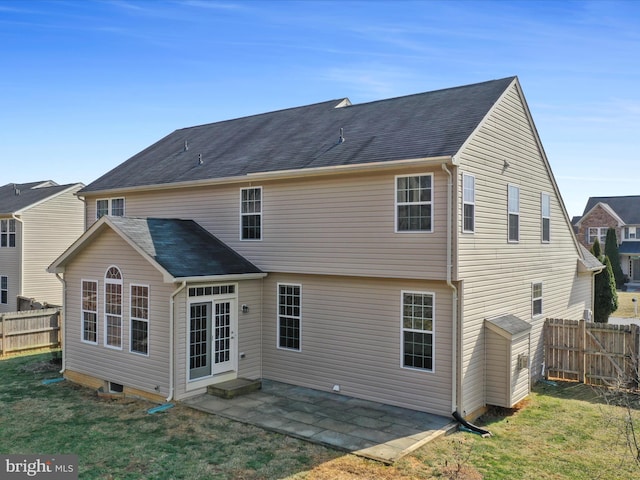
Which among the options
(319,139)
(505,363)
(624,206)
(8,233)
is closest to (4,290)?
(8,233)

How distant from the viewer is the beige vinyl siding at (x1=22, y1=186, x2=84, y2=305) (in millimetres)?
24219

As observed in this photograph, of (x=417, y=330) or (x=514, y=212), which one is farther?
(x=514, y=212)

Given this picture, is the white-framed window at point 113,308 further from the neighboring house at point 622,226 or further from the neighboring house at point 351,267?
the neighboring house at point 622,226

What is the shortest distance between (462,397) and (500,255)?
3.94 metres

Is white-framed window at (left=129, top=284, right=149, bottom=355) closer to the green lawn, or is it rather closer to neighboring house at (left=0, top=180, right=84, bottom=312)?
the green lawn

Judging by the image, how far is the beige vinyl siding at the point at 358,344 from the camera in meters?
10.7

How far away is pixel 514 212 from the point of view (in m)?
13.2

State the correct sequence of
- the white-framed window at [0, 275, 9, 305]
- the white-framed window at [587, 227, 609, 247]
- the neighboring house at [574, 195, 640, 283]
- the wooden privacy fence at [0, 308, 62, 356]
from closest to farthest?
the wooden privacy fence at [0, 308, 62, 356]
the white-framed window at [0, 275, 9, 305]
the neighboring house at [574, 195, 640, 283]
the white-framed window at [587, 227, 609, 247]

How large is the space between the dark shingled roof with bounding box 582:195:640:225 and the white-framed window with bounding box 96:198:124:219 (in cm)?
4583

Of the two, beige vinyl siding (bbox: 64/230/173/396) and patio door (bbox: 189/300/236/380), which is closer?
beige vinyl siding (bbox: 64/230/173/396)

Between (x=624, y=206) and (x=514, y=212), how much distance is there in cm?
4187

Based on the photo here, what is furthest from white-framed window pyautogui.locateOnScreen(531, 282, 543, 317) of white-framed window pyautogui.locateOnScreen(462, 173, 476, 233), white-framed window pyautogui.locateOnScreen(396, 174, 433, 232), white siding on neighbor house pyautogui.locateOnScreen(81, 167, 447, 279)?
white-framed window pyautogui.locateOnScreen(396, 174, 433, 232)

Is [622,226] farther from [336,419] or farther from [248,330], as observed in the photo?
[336,419]

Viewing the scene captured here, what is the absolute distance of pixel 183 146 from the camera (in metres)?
19.4
